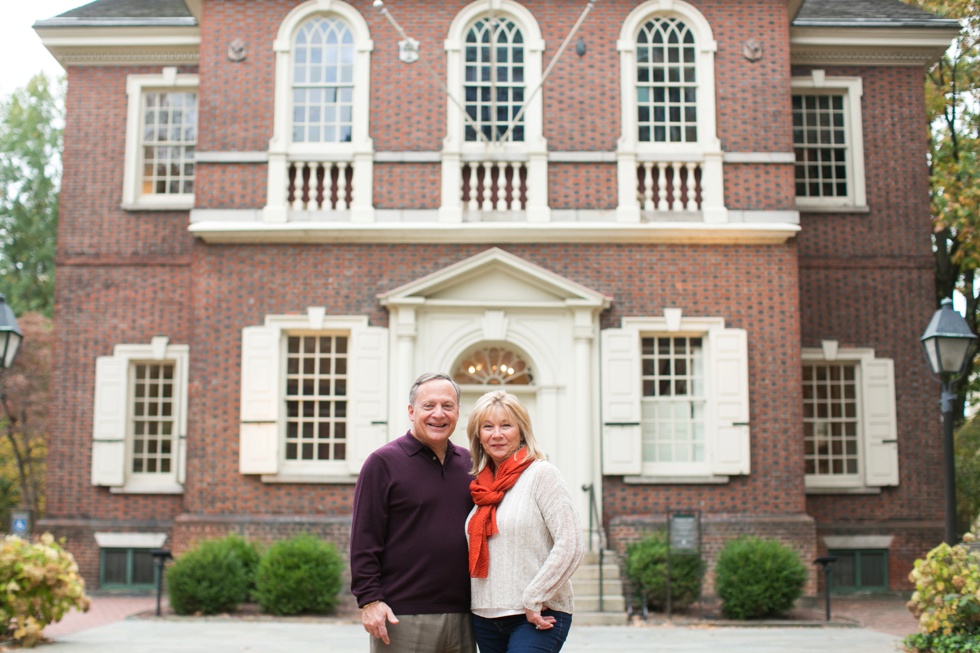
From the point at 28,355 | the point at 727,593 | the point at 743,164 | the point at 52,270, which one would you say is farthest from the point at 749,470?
the point at 52,270

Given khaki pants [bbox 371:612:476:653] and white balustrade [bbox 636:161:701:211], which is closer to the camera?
khaki pants [bbox 371:612:476:653]

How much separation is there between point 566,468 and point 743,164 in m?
4.80

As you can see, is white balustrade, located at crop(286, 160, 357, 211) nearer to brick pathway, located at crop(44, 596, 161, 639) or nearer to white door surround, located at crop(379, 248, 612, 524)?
white door surround, located at crop(379, 248, 612, 524)

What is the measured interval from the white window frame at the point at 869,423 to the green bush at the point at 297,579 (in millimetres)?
7338

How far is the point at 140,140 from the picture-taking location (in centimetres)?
1705

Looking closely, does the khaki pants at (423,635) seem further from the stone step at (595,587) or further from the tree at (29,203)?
the tree at (29,203)

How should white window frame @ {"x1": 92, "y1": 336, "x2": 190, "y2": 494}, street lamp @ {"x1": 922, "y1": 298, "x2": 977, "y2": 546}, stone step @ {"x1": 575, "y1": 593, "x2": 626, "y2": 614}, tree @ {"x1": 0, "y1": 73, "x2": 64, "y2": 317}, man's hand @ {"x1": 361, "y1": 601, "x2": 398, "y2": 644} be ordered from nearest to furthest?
man's hand @ {"x1": 361, "y1": 601, "x2": 398, "y2": 644}
street lamp @ {"x1": 922, "y1": 298, "x2": 977, "y2": 546}
stone step @ {"x1": 575, "y1": 593, "x2": 626, "y2": 614}
white window frame @ {"x1": 92, "y1": 336, "x2": 190, "y2": 494}
tree @ {"x1": 0, "y1": 73, "x2": 64, "y2": 317}

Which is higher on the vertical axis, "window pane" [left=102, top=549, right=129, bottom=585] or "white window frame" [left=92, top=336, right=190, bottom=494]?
"white window frame" [left=92, top=336, right=190, bottom=494]

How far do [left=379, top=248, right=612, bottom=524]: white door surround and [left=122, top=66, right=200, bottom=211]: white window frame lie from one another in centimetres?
432

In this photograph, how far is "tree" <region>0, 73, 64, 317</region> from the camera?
103 feet

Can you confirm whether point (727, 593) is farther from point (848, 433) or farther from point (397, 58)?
point (397, 58)

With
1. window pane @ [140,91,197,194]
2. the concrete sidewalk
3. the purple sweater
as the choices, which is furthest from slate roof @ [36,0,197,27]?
the purple sweater

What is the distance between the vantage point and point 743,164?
49.6 feet

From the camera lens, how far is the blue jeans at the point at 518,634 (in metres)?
4.71
